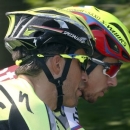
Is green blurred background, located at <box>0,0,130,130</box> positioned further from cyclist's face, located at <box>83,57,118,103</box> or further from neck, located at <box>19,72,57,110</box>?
neck, located at <box>19,72,57,110</box>

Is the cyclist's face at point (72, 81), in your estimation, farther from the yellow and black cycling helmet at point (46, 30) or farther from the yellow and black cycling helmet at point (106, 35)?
the yellow and black cycling helmet at point (106, 35)

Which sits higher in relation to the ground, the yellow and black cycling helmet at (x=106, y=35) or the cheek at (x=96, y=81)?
the yellow and black cycling helmet at (x=106, y=35)

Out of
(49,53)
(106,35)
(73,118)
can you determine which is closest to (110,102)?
(73,118)

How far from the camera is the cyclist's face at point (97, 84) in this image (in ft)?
15.3

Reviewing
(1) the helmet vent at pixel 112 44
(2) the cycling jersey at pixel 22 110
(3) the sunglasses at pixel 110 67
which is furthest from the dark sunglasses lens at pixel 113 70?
(2) the cycling jersey at pixel 22 110

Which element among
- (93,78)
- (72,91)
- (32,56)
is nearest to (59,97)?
(72,91)

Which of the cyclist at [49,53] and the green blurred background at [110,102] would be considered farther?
the green blurred background at [110,102]

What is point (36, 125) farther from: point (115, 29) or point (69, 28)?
point (115, 29)

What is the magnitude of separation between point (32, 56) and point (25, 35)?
0.45 ft

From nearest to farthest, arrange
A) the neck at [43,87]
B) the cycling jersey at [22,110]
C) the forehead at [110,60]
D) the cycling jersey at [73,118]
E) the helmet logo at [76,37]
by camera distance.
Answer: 1. the cycling jersey at [22,110]
2. the neck at [43,87]
3. the helmet logo at [76,37]
4. the cycling jersey at [73,118]
5. the forehead at [110,60]

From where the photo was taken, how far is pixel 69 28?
11.5 ft

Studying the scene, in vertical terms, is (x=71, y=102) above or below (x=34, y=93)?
below

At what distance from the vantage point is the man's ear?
3.44 m

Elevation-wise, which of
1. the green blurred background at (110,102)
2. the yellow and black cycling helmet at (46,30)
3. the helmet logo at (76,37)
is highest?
the yellow and black cycling helmet at (46,30)
